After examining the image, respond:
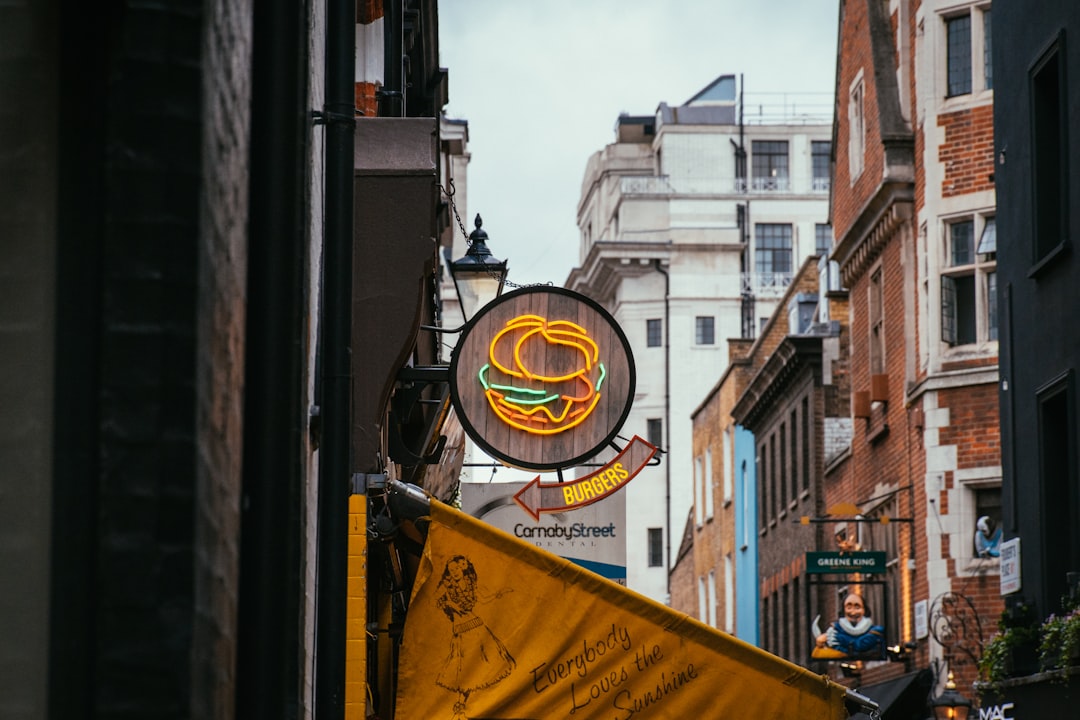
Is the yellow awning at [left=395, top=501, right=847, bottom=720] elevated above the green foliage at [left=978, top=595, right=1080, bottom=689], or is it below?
above

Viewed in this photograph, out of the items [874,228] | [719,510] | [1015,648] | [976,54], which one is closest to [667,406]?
[719,510]

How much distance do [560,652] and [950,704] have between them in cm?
1787

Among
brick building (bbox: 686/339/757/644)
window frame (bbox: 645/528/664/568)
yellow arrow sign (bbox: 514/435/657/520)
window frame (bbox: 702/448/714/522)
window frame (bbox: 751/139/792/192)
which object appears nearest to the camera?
yellow arrow sign (bbox: 514/435/657/520)

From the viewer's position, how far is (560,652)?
7.87 metres

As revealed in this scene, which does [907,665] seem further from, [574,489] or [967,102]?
[574,489]

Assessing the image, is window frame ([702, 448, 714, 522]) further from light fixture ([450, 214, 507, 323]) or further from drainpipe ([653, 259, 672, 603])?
light fixture ([450, 214, 507, 323])

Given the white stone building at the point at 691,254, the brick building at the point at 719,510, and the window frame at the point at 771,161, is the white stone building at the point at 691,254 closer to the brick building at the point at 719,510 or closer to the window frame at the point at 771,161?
the window frame at the point at 771,161

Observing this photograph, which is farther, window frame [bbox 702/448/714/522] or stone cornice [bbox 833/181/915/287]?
window frame [bbox 702/448/714/522]

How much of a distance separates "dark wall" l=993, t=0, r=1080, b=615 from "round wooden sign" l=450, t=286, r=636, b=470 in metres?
8.13

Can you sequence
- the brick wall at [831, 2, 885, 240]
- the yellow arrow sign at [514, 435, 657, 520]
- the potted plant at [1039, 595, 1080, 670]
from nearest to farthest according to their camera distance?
the yellow arrow sign at [514, 435, 657, 520] → the potted plant at [1039, 595, 1080, 670] → the brick wall at [831, 2, 885, 240]

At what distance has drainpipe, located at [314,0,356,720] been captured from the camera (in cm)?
652

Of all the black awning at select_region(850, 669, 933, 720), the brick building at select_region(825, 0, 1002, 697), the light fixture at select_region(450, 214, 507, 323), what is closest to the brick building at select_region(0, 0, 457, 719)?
the black awning at select_region(850, 669, 933, 720)

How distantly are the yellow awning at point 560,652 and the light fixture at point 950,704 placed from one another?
17.5 meters

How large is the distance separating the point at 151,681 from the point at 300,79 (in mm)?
1480
